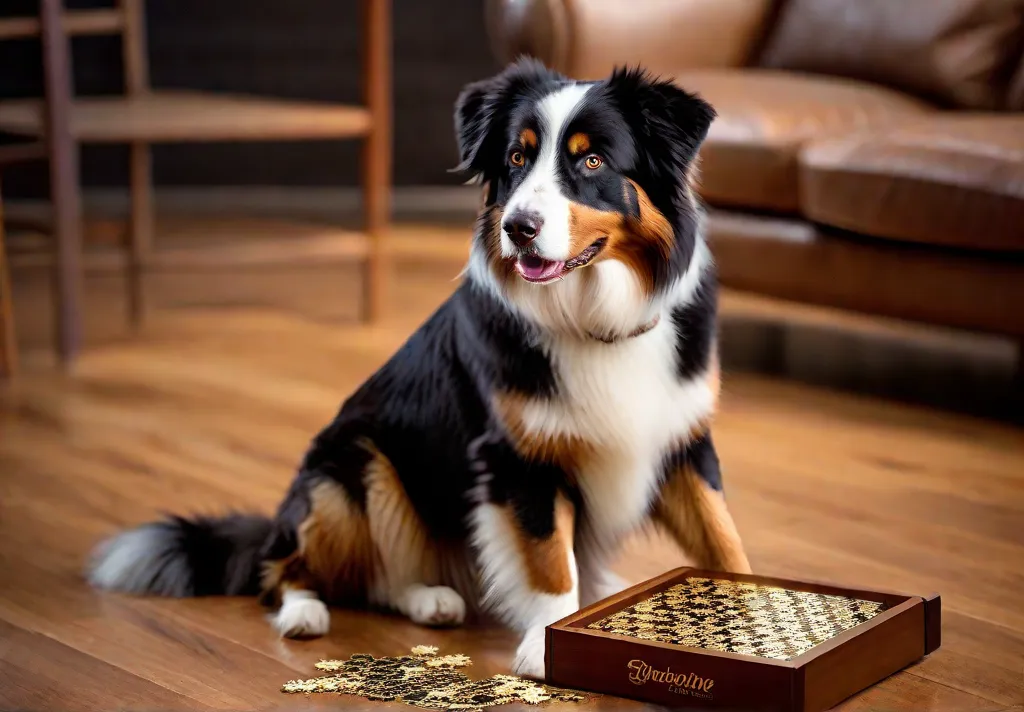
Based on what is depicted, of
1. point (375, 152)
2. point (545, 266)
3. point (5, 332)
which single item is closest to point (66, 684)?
point (545, 266)

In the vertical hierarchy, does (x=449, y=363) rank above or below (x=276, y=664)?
above

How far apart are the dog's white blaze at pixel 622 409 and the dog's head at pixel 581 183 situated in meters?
0.04

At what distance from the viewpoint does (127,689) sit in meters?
1.74

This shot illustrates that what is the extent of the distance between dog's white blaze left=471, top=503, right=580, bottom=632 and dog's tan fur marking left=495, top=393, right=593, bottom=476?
9 centimetres

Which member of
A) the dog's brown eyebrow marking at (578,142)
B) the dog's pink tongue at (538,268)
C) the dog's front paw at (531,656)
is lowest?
the dog's front paw at (531,656)

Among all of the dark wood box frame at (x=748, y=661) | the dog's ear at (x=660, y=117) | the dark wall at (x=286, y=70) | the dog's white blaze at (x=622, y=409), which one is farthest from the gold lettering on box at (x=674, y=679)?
the dark wall at (x=286, y=70)

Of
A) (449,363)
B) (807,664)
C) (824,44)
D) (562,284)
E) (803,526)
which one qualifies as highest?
(824,44)

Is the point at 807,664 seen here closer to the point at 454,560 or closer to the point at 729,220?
the point at 454,560

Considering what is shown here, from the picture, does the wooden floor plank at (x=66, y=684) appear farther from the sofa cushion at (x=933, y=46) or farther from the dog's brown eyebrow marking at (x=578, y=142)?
the sofa cushion at (x=933, y=46)

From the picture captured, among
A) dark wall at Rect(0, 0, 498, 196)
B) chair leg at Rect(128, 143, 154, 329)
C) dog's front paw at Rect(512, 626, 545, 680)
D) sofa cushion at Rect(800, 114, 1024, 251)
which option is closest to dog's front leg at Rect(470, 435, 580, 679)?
dog's front paw at Rect(512, 626, 545, 680)

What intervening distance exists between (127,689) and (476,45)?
393cm

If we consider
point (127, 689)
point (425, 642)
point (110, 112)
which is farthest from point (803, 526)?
point (110, 112)

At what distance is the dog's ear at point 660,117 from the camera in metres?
1.77

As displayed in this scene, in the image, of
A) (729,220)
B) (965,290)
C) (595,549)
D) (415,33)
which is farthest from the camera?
(415,33)
